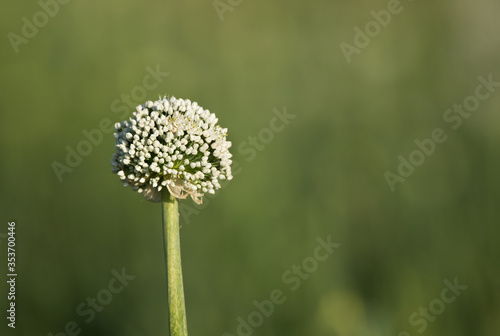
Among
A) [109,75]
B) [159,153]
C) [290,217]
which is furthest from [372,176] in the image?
[159,153]

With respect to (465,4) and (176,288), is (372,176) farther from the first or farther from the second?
(176,288)

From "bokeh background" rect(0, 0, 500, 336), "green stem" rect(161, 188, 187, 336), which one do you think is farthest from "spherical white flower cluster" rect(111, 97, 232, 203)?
"bokeh background" rect(0, 0, 500, 336)

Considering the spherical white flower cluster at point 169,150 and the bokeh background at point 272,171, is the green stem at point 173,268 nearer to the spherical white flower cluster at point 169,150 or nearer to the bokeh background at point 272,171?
the spherical white flower cluster at point 169,150

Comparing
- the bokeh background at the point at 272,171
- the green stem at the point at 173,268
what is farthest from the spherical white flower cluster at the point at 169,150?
the bokeh background at the point at 272,171

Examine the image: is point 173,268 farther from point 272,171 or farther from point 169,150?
point 272,171

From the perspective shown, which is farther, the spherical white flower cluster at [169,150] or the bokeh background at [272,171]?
the bokeh background at [272,171]

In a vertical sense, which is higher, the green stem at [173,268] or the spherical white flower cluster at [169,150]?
the spherical white flower cluster at [169,150]
